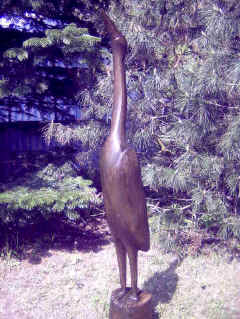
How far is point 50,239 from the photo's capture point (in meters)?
5.04

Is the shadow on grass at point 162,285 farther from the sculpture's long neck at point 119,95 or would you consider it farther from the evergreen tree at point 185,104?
the sculpture's long neck at point 119,95

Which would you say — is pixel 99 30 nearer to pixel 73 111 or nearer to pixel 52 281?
pixel 73 111

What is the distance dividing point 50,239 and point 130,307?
2.50 meters

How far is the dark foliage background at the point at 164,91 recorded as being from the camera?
3.98 meters

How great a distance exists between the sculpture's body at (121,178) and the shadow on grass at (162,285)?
1198 mm

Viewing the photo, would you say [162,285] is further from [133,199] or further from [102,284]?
[133,199]

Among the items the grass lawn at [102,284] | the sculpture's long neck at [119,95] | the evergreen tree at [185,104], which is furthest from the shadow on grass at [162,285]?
the sculpture's long neck at [119,95]

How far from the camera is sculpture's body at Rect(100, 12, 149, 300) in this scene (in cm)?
257

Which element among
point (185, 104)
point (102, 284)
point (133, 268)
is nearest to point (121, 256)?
point (133, 268)

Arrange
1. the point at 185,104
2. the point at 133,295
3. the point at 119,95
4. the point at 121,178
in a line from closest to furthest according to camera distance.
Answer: the point at 121,178, the point at 119,95, the point at 133,295, the point at 185,104

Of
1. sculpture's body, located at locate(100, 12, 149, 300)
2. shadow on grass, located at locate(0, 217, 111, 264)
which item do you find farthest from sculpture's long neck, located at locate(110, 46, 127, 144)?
shadow on grass, located at locate(0, 217, 111, 264)

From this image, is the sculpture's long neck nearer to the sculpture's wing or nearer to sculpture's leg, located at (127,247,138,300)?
the sculpture's wing

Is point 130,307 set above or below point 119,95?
below

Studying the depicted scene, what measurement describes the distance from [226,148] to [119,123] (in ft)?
5.45
